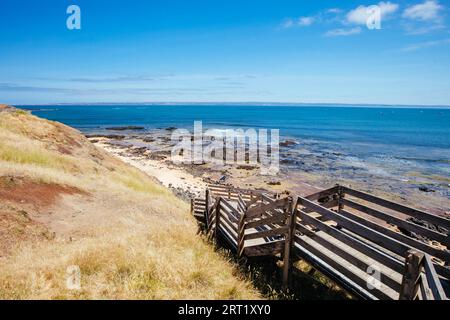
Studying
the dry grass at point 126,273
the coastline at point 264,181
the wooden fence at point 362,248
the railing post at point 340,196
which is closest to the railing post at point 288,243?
the wooden fence at point 362,248

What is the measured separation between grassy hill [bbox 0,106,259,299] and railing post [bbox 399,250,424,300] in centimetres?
284

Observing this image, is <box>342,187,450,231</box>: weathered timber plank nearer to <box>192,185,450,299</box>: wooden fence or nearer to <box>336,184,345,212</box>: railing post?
<box>192,185,450,299</box>: wooden fence

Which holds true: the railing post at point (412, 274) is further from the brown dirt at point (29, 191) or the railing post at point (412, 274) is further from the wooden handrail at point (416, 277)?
the brown dirt at point (29, 191)

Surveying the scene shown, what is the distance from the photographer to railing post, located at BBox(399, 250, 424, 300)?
4.34 m

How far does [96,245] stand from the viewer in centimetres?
→ 780

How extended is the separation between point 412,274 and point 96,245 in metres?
6.73

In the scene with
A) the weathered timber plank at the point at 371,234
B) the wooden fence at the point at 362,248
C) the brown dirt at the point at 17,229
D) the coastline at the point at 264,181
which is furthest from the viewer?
the coastline at the point at 264,181

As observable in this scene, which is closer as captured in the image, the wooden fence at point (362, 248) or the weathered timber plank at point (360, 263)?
the wooden fence at point (362, 248)

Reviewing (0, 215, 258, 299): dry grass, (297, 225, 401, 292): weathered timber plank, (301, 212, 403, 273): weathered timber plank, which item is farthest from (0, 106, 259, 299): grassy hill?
(301, 212, 403, 273): weathered timber plank

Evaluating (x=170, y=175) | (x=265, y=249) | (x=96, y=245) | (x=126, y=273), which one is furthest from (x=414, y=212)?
(x=170, y=175)

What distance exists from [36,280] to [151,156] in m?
45.4

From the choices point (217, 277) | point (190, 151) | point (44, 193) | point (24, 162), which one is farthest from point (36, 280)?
point (190, 151)

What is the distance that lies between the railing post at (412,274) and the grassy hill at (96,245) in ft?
9.33

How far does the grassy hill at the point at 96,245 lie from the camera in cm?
597
